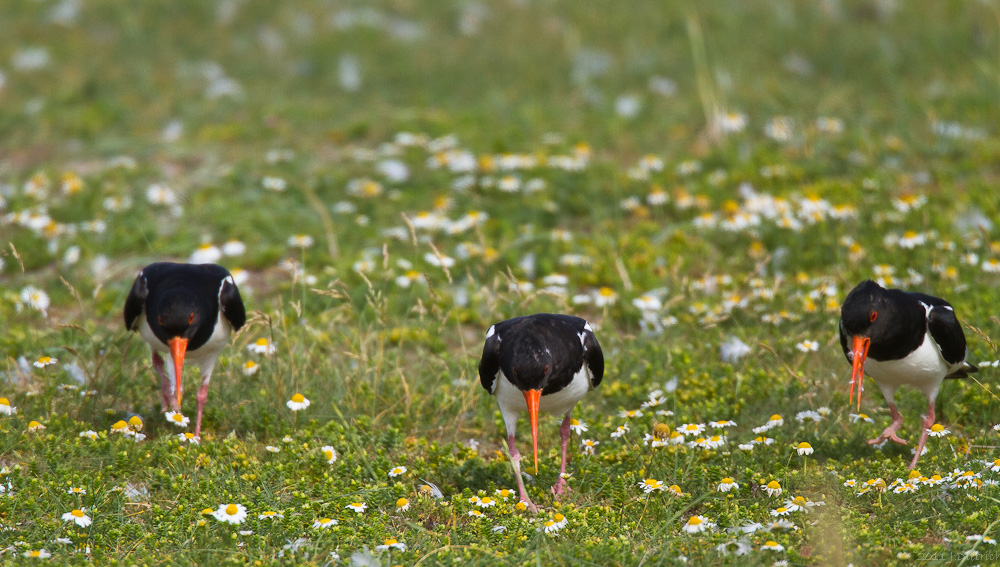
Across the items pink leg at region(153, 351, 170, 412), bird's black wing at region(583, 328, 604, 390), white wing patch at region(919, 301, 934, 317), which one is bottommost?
pink leg at region(153, 351, 170, 412)

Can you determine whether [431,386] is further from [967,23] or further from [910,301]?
[967,23]

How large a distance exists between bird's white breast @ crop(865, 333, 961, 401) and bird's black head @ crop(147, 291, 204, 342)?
368cm

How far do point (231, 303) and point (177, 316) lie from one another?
0.43 m

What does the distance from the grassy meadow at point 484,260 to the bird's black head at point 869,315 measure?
0.60 m

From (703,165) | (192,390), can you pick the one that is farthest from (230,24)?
(192,390)

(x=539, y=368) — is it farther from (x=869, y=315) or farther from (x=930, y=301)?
(x=930, y=301)

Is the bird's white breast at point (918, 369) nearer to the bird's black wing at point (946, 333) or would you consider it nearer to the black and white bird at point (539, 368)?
the bird's black wing at point (946, 333)

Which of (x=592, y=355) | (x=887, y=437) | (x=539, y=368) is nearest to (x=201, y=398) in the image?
(x=539, y=368)

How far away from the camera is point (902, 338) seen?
5094mm

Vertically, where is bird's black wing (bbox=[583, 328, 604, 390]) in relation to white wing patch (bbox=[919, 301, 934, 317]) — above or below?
below

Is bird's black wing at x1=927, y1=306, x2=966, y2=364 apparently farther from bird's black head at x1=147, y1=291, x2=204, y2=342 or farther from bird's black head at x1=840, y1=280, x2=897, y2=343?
bird's black head at x1=147, y1=291, x2=204, y2=342

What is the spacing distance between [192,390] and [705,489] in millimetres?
3185

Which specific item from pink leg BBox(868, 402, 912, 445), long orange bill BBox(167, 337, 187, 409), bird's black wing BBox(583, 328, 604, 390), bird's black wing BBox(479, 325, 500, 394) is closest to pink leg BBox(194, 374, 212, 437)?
long orange bill BBox(167, 337, 187, 409)

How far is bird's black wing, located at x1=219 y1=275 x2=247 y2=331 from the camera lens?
5689mm
